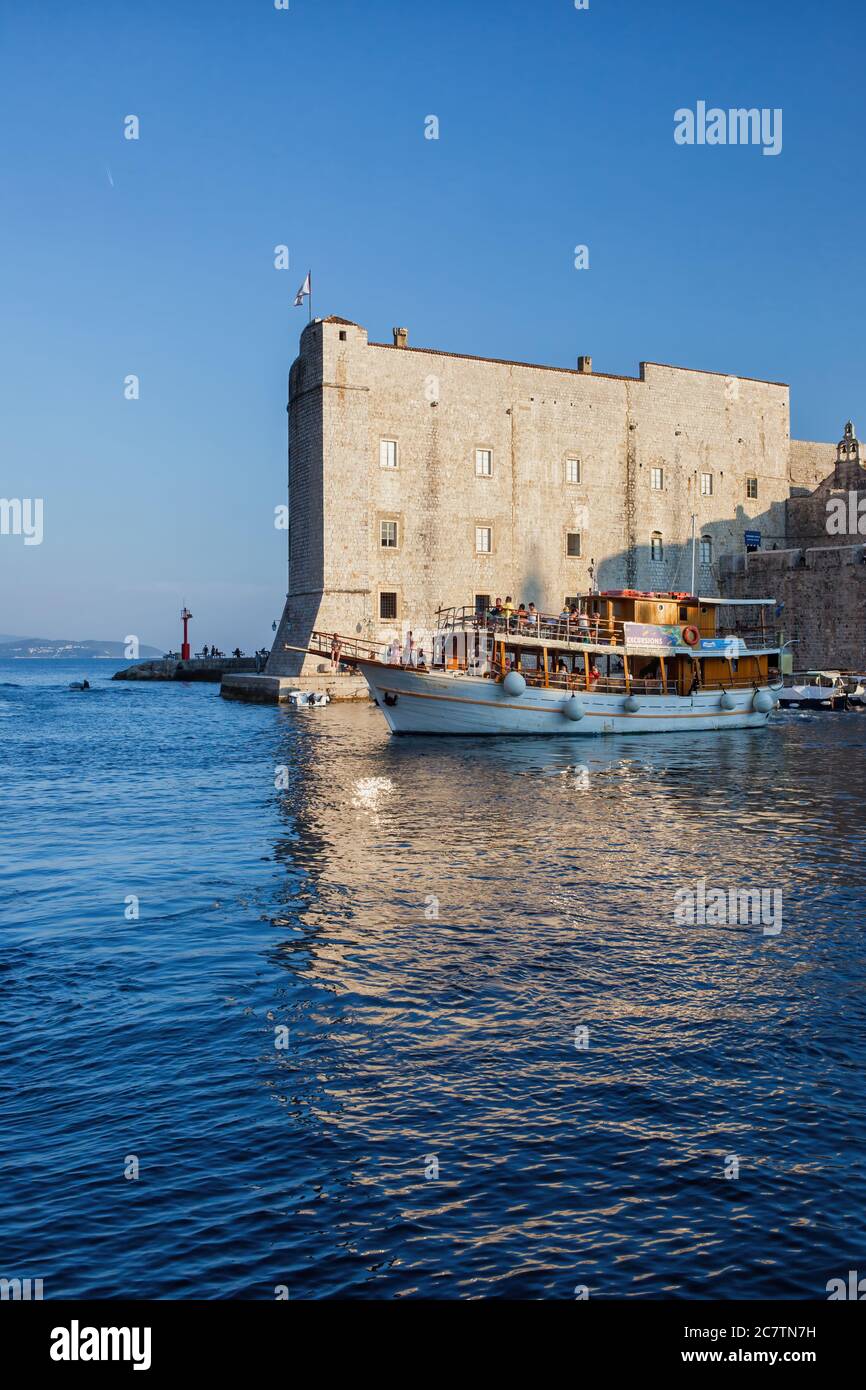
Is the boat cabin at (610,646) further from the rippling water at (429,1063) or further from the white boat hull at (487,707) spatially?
the rippling water at (429,1063)

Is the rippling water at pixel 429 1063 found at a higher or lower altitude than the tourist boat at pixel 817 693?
lower

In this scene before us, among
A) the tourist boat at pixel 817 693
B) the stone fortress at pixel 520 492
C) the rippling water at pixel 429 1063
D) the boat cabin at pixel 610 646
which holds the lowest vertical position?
the rippling water at pixel 429 1063

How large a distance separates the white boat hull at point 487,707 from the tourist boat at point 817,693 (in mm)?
12843

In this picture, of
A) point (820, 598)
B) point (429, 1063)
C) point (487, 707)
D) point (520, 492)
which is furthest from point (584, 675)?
point (429, 1063)

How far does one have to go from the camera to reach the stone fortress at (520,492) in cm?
4509

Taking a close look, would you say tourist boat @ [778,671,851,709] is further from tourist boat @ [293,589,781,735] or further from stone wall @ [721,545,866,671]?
tourist boat @ [293,589,781,735]

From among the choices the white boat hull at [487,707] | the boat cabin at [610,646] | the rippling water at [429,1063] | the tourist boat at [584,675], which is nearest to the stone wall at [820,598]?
the tourist boat at [584,675]

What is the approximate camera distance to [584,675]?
101ft

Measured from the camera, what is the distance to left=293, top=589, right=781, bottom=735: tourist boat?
29359 mm

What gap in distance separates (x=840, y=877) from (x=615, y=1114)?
283 inches

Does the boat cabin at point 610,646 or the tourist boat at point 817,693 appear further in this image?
the tourist boat at point 817,693

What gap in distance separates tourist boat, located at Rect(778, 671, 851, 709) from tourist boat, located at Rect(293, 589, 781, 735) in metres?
9.22

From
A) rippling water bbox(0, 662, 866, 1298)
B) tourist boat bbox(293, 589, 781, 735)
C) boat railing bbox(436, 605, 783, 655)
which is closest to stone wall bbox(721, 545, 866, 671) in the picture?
tourist boat bbox(293, 589, 781, 735)
